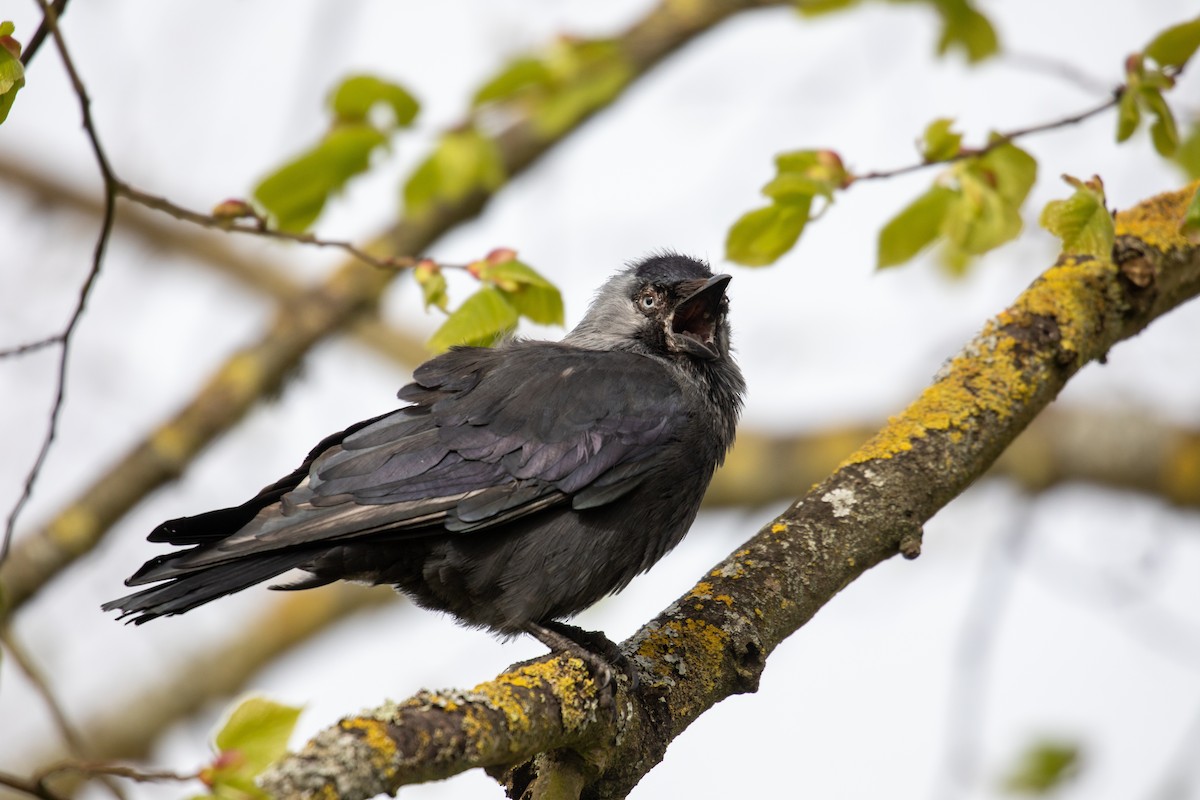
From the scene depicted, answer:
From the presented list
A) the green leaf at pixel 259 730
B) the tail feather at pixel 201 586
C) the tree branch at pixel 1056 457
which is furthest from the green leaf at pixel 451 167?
the tree branch at pixel 1056 457

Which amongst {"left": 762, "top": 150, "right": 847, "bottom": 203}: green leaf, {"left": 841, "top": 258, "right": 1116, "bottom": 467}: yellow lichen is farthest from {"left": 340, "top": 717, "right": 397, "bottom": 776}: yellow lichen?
{"left": 841, "top": 258, "right": 1116, "bottom": 467}: yellow lichen

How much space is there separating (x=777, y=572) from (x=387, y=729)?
1715 mm

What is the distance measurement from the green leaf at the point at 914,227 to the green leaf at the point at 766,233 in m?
0.41

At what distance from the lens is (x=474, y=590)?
167 inches

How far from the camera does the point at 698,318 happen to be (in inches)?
215

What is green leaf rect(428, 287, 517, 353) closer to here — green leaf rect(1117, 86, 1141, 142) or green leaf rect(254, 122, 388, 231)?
green leaf rect(254, 122, 388, 231)

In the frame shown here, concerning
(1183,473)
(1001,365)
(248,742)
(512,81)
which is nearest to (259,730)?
(248,742)

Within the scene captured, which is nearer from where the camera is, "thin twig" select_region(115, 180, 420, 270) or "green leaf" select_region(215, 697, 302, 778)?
"green leaf" select_region(215, 697, 302, 778)

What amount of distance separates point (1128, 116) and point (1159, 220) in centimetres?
109

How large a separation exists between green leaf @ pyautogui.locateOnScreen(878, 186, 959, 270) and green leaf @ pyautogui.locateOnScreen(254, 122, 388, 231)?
1865 millimetres

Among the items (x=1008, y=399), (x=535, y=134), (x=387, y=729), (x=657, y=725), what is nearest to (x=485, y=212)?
(x=535, y=134)

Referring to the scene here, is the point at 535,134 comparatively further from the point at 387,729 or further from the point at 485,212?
the point at 387,729

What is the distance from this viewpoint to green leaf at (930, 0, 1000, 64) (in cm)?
495

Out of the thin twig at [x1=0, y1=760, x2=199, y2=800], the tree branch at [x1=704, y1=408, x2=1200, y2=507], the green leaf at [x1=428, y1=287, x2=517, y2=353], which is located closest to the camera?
the thin twig at [x1=0, y1=760, x2=199, y2=800]
